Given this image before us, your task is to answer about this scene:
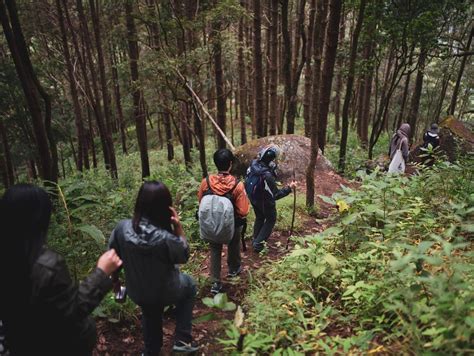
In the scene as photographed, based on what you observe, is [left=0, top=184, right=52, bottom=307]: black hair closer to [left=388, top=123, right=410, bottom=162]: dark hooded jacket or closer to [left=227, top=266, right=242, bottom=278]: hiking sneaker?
[left=227, top=266, right=242, bottom=278]: hiking sneaker

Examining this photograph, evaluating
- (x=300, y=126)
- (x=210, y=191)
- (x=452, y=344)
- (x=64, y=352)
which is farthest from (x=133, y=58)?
(x=300, y=126)

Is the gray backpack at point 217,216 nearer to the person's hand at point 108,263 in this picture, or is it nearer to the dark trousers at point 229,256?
the dark trousers at point 229,256

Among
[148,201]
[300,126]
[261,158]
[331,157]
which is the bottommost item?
[300,126]

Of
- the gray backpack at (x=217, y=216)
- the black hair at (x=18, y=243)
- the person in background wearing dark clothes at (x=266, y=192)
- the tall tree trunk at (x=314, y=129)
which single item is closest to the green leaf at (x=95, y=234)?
the gray backpack at (x=217, y=216)

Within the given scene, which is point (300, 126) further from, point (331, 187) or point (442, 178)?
point (442, 178)

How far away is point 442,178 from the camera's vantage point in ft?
17.9

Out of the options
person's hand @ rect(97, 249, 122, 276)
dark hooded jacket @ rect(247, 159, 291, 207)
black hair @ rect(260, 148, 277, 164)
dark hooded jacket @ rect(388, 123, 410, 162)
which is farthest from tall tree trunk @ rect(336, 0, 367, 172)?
person's hand @ rect(97, 249, 122, 276)

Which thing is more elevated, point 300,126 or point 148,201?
point 148,201

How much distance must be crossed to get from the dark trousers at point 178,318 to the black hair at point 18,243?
1305mm

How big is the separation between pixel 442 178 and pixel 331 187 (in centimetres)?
503

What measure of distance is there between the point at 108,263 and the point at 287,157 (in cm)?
920

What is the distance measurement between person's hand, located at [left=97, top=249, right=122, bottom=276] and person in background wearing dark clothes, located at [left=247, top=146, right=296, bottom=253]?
316cm

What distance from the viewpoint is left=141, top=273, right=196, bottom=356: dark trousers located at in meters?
3.22

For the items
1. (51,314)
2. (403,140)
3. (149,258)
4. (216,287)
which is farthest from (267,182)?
(403,140)
